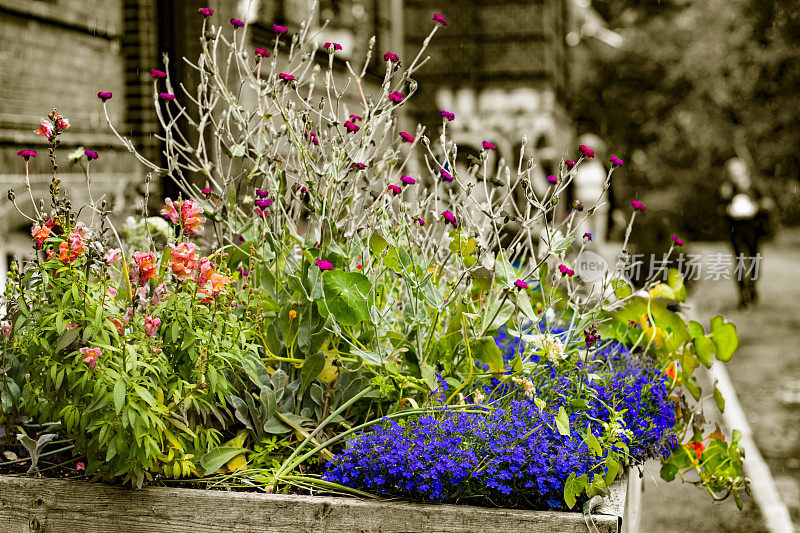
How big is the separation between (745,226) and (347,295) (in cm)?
1139

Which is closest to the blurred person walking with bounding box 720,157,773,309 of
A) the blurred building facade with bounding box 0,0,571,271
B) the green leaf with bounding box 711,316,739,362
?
the blurred building facade with bounding box 0,0,571,271

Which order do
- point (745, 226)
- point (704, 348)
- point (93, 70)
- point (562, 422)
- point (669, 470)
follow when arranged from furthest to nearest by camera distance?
1. point (745, 226)
2. point (93, 70)
3. point (704, 348)
4. point (669, 470)
5. point (562, 422)

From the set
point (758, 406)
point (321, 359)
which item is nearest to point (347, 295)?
point (321, 359)

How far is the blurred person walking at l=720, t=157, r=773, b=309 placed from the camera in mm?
12367

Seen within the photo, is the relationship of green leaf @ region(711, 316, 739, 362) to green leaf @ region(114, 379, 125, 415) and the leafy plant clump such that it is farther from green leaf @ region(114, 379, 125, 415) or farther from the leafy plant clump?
green leaf @ region(114, 379, 125, 415)

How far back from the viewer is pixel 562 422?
234 centimetres

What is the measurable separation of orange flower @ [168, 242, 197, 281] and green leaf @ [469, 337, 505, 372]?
83cm

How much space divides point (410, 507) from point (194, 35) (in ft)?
11.8

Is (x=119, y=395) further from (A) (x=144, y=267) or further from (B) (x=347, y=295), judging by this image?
Result: (B) (x=347, y=295)

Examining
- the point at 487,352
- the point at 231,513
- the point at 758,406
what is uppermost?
the point at 487,352

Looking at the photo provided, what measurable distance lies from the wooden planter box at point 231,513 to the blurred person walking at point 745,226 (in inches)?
425

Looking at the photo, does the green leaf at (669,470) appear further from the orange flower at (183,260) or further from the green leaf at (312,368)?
the orange flower at (183,260)

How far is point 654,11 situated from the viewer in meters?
21.4

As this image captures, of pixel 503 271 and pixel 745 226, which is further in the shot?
pixel 745 226
